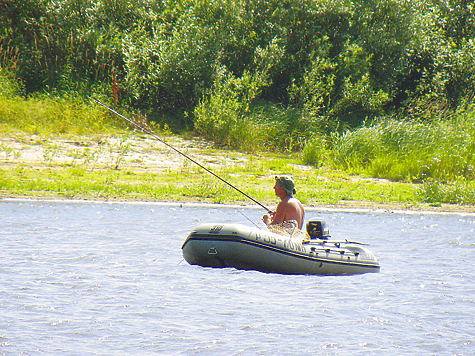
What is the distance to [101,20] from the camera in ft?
72.0

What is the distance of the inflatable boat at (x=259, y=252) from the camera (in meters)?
7.50

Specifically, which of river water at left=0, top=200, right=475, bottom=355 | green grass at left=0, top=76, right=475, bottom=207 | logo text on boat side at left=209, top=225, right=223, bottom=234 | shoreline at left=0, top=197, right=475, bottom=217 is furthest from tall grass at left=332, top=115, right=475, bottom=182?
logo text on boat side at left=209, top=225, right=223, bottom=234

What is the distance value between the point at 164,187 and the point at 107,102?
752 centimetres

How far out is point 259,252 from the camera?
24.7ft

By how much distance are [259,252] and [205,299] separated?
42.9 inches

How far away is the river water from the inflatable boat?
0.16 m

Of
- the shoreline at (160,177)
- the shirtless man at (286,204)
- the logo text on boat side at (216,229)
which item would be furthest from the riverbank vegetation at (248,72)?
the logo text on boat side at (216,229)

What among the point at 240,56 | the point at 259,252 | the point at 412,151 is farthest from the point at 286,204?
the point at 240,56

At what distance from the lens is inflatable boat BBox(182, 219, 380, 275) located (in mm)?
7504

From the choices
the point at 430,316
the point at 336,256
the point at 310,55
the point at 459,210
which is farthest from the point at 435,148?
the point at 430,316

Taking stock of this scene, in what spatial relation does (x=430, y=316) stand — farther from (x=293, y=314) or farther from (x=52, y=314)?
(x=52, y=314)

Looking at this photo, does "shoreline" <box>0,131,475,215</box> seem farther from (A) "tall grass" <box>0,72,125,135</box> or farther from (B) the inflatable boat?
(B) the inflatable boat

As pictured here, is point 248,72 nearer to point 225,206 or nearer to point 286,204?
point 225,206

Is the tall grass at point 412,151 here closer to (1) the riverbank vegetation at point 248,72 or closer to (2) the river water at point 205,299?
(1) the riverbank vegetation at point 248,72
